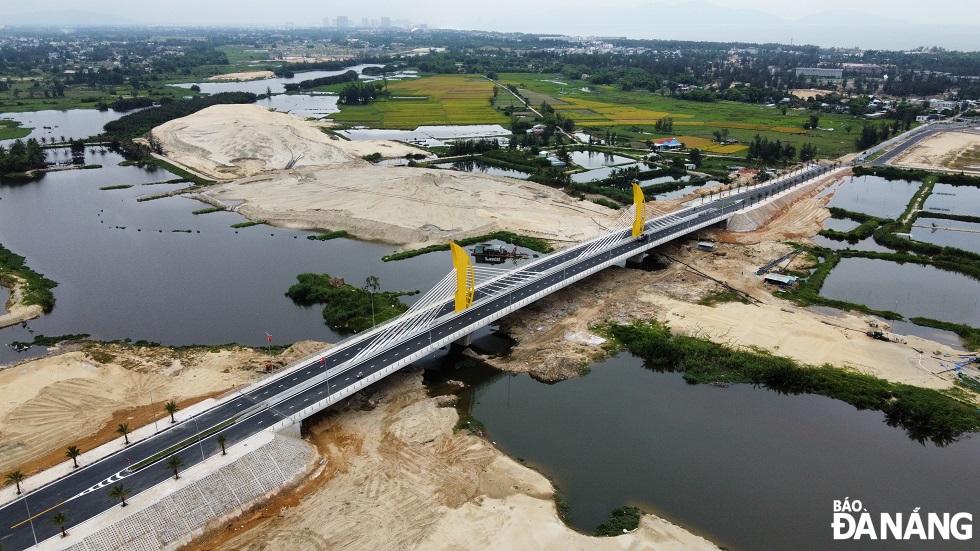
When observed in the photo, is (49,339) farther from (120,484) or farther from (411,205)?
(411,205)

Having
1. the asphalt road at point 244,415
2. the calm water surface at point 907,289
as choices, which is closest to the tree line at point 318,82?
the asphalt road at point 244,415

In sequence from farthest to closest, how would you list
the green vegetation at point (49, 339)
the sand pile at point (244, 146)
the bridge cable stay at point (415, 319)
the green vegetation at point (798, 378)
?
1. the sand pile at point (244, 146)
2. the green vegetation at point (49, 339)
3. the bridge cable stay at point (415, 319)
4. the green vegetation at point (798, 378)

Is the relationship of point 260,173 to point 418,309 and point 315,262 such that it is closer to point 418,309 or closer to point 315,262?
point 315,262

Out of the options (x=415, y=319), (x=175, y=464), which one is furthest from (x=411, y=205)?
(x=175, y=464)

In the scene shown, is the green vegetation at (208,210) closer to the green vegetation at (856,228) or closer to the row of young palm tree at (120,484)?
the row of young palm tree at (120,484)

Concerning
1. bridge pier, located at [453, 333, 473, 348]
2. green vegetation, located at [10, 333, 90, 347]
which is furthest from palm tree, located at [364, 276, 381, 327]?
green vegetation, located at [10, 333, 90, 347]

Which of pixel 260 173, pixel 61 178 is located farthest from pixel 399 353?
pixel 61 178
